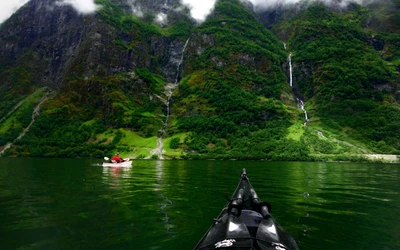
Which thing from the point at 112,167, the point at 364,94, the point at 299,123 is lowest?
the point at 112,167

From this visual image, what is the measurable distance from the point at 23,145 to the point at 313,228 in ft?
603

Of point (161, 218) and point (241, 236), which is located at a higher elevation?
point (241, 236)

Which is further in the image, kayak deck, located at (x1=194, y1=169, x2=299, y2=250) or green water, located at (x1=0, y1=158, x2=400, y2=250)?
green water, located at (x1=0, y1=158, x2=400, y2=250)

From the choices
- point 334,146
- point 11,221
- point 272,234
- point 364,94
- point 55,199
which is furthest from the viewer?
point 364,94

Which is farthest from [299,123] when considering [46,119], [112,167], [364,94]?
[46,119]

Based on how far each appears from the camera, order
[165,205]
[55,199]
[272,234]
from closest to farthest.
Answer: [272,234] < [165,205] < [55,199]

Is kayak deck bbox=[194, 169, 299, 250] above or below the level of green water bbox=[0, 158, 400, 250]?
above

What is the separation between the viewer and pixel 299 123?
511 feet

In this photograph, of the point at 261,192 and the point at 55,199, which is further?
the point at 261,192

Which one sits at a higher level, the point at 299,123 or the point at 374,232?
the point at 299,123

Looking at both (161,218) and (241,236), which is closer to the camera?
(241,236)

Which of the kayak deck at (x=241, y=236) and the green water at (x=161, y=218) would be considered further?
the green water at (x=161, y=218)

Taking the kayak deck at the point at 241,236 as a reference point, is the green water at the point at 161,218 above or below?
below

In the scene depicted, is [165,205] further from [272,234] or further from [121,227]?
[272,234]
